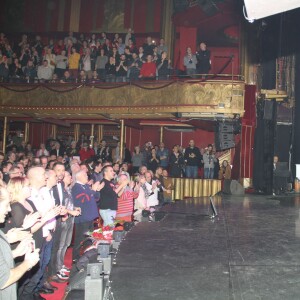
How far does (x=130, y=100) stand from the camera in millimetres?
14367

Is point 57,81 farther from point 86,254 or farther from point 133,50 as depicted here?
point 86,254

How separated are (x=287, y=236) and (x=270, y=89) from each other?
801 cm

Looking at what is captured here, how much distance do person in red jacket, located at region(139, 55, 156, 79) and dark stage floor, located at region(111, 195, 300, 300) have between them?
830cm

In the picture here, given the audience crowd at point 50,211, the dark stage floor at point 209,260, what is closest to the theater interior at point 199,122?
the dark stage floor at point 209,260

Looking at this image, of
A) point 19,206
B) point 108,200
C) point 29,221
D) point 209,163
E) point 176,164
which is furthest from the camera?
point 209,163

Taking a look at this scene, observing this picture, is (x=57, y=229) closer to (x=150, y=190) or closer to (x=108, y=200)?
(x=108, y=200)

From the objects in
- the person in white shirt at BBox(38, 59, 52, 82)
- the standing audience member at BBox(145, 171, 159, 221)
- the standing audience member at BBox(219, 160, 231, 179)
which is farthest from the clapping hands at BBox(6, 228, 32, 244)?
the person in white shirt at BBox(38, 59, 52, 82)

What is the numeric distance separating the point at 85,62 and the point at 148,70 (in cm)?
259

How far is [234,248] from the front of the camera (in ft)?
15.0

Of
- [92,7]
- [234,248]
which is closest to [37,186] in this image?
[234,248]

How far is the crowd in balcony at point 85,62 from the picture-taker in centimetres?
1405

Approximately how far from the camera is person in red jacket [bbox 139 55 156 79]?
13922 mm

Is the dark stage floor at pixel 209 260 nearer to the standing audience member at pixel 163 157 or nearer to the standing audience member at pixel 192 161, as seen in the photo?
the standing audience member at pixel 192 161

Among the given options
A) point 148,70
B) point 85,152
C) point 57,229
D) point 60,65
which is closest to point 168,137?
point 148,70
